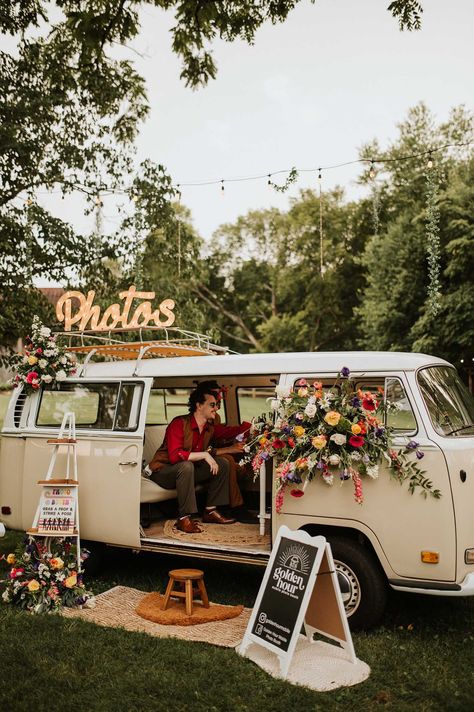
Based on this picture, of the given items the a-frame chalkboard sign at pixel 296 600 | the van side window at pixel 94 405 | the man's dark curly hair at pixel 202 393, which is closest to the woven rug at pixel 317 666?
the a-frame chalkboard sign at pixel 296 600

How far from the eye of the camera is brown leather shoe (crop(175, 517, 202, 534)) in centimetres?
703

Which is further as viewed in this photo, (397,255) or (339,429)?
(397,255)

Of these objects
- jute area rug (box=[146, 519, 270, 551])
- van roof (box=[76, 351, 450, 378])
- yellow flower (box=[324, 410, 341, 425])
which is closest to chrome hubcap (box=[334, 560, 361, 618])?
jute area rug (box=[146, 519, 270, 551])

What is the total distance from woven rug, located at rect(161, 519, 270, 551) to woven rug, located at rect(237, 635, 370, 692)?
107 cm

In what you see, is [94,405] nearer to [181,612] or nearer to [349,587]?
[181,612]

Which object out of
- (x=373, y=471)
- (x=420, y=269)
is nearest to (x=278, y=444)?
(x=373, y=471)

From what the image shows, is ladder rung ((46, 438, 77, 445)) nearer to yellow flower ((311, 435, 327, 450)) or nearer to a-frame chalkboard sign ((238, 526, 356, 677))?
a-frame chalkboard sign ((238, 526, 356, 677))

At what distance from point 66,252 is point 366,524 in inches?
359

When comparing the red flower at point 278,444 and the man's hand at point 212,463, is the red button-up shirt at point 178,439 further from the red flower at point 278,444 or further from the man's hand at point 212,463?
the red flower at point 278,444

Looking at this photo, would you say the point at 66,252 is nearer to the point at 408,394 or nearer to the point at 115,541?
the point at 115,541

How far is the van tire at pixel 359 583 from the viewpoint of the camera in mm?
5715

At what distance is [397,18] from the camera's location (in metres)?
8.74

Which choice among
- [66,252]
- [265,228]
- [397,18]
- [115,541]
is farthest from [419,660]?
[265,228]

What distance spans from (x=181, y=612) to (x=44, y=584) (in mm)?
1344
